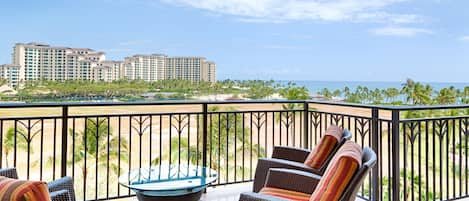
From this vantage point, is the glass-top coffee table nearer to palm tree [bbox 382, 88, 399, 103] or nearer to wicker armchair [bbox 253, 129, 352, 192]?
wicker armchair [bbox 253, 129, 352, 192]

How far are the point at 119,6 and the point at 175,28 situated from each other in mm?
2550

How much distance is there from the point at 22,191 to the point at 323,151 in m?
1.86

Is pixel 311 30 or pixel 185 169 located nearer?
pixel 185 169

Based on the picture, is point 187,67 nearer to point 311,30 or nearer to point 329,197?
point 329,197

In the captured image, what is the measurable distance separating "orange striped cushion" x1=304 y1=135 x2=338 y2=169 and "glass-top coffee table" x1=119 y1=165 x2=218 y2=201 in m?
0.71

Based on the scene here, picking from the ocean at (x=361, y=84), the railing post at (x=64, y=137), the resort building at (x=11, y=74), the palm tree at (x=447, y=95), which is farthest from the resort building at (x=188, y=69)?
the palm tree at (x=447, y=95)

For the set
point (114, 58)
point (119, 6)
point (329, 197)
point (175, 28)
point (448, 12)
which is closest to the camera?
point (329, 197)

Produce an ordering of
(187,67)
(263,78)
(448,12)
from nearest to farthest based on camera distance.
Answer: (187,67) < (263,78) < (448,12)

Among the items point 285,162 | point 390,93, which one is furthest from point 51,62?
point 390,93

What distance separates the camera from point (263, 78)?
10.2 m

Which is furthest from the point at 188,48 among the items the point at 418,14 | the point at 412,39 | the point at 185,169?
the point at 185,169

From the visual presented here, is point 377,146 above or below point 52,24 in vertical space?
below

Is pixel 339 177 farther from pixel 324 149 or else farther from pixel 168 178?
pixel 168 178

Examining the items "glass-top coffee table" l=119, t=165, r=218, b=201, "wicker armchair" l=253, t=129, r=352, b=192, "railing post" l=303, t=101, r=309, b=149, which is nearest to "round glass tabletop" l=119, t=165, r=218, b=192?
"glass-top coffee table" l=119, t=165, r=218, b=201
